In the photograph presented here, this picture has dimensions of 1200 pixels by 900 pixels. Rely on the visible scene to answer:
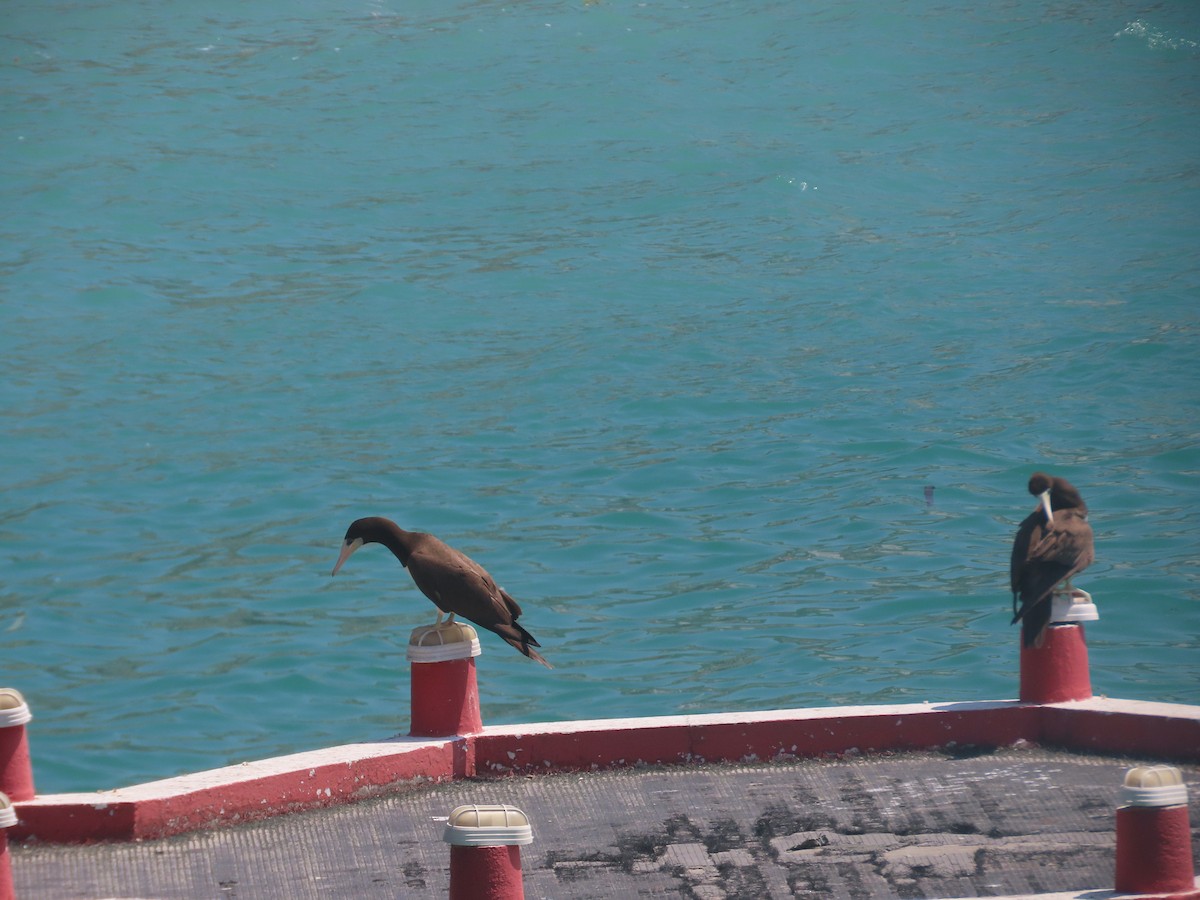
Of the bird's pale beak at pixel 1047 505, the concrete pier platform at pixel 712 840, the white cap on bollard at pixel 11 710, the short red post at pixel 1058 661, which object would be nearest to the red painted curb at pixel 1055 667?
the short red post at pixel 1058 661

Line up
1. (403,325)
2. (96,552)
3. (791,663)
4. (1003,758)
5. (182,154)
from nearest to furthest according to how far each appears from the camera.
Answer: (1003,758) < (791,663) < (96,552) < (403,325) < (182,154)

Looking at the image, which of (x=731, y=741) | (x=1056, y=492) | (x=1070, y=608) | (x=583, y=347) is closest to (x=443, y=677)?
(x=731, y=741)

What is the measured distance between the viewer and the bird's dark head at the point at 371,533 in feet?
31.2

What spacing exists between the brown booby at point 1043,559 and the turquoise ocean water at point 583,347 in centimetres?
617

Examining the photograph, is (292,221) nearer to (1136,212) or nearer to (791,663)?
(1136,212)

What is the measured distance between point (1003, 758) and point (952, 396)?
1618 cm

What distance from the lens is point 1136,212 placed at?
32.5 m

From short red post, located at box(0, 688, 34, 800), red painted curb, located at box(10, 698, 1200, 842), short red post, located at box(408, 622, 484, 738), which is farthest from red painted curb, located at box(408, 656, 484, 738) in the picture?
short red post, located at box(0, 688, 34, 800)

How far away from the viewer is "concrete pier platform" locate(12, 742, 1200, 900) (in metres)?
7.45

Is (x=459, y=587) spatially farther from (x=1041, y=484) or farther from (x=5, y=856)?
(x=1041, y=484)

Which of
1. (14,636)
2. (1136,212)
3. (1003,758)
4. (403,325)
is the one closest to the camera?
(1003,758)

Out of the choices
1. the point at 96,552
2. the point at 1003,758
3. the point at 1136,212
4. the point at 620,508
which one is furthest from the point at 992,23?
the point at 1003,758

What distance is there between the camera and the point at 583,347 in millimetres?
26875

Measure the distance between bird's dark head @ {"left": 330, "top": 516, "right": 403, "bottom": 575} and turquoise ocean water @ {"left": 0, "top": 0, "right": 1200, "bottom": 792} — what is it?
18.8ft
